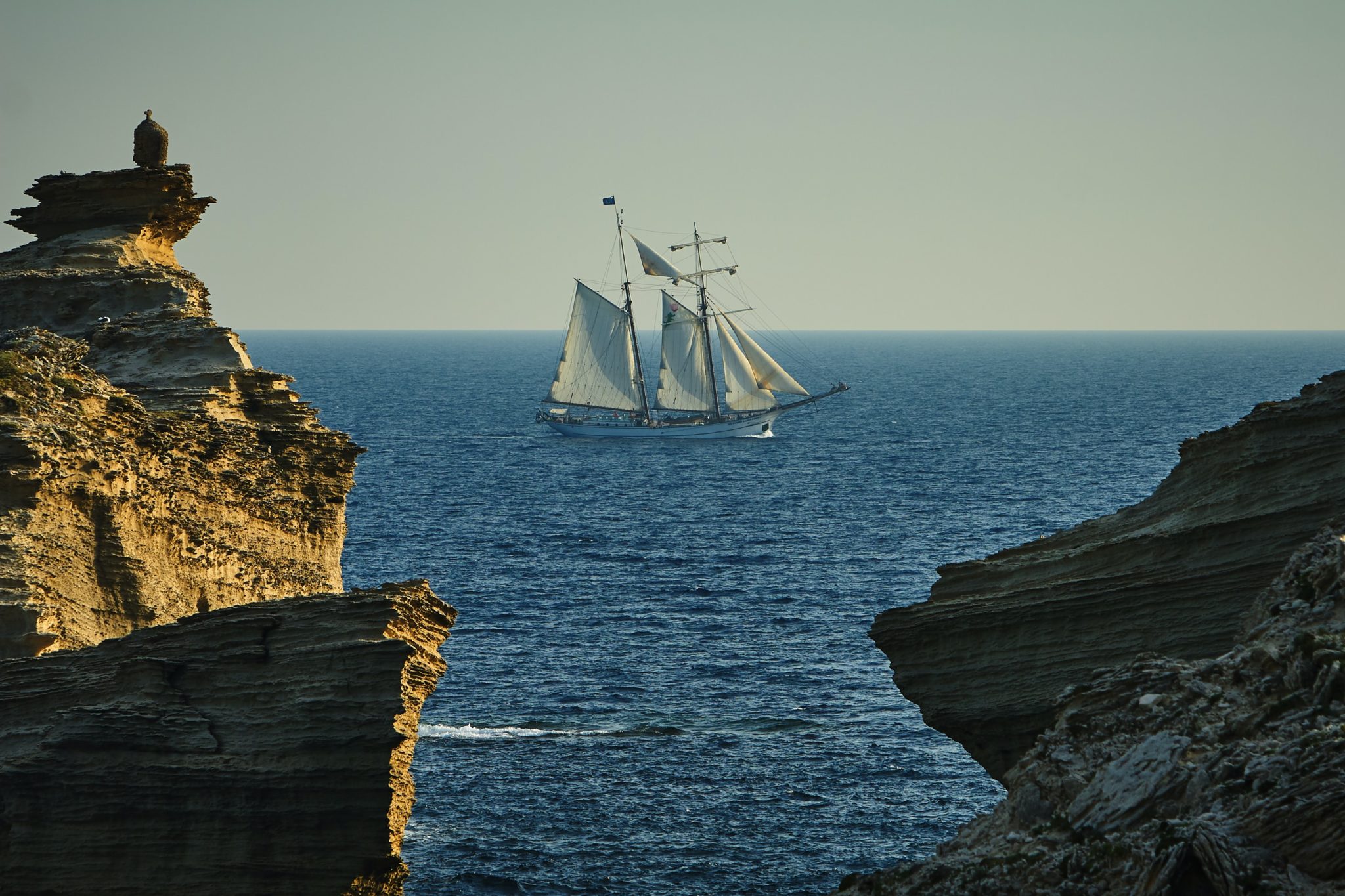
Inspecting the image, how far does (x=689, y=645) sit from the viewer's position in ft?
191

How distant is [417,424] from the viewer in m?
156

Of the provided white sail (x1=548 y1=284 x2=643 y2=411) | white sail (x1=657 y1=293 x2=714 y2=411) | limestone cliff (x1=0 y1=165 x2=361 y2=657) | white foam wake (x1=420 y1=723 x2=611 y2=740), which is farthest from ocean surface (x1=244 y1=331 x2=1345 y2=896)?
white sail (x1=657 y1=293 x2=714 y2=411)

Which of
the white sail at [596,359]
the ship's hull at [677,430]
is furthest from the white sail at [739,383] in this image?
the white sail at [596,359]

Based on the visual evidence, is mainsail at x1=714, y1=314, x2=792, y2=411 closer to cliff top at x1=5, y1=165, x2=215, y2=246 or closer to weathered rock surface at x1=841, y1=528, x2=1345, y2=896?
cliff top at x1=5, y1=165, x2=215, y2=246

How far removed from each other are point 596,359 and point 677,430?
1235 cm

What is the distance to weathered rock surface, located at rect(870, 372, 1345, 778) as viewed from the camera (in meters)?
23.1

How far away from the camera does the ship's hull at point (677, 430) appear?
153375 mm

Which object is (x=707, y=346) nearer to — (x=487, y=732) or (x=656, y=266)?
(x=656, y=266)

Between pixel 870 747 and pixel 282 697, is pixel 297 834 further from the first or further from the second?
pixel 870 747

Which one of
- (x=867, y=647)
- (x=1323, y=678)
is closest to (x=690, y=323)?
(x=867, y=647)

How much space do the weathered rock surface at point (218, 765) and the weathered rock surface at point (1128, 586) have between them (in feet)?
33.5

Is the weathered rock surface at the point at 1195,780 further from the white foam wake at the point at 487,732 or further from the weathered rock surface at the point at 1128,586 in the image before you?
the white foam wake at the point at 487,732

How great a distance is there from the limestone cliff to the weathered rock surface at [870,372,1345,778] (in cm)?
1760

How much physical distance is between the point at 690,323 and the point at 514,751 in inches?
4609
